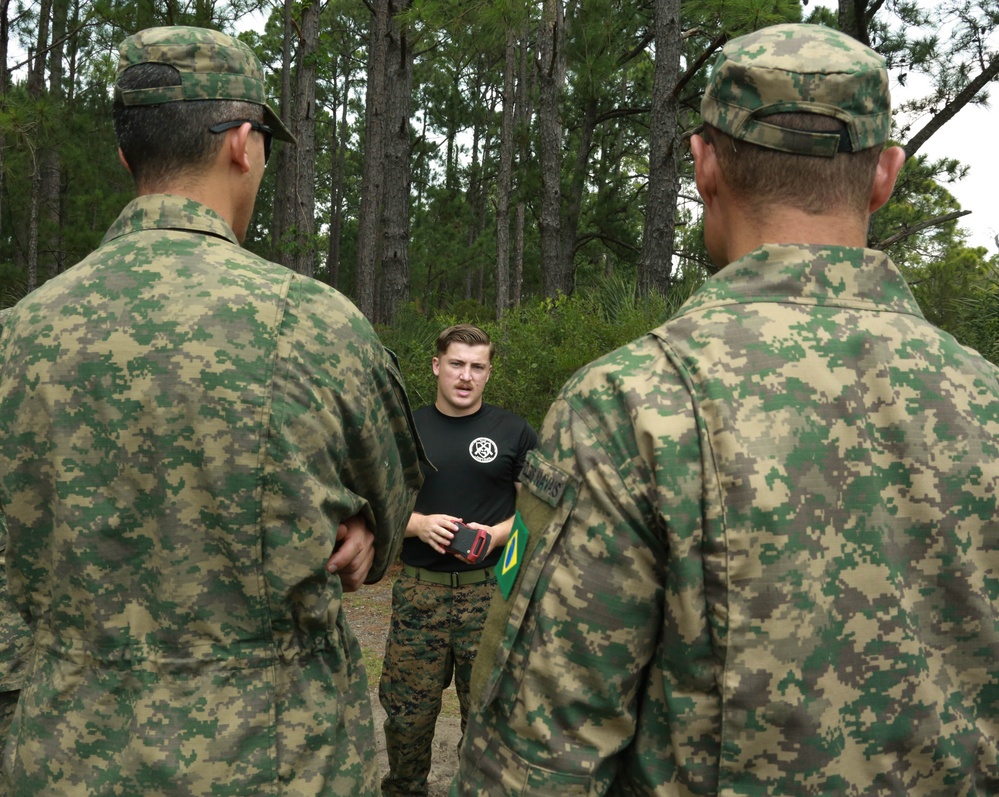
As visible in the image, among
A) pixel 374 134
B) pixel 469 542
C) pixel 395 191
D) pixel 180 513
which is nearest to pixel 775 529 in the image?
pixel 180 513

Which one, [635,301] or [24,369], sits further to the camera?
[635,301]

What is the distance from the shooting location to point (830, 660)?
4.23 ft

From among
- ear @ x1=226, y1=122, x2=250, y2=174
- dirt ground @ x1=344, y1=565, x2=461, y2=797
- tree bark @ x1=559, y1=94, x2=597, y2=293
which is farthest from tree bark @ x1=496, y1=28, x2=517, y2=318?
ear @ x1=226, y1=122, x2=250, y2=174

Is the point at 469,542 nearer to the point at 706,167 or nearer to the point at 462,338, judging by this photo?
the point at 462,338

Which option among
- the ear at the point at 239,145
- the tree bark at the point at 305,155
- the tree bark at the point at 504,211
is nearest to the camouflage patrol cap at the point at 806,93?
the ear at the point at 239,145

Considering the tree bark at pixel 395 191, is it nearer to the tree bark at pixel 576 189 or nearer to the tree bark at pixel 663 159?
the tree bark at pixel 663 159

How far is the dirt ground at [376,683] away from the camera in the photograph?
429cm

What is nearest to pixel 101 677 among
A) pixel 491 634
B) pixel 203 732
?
pixel 203 732

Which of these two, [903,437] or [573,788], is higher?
[903,437]

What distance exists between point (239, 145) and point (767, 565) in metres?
Answer: 1.38

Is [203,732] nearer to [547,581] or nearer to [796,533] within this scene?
[547,581]

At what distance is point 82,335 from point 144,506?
0.35 meters

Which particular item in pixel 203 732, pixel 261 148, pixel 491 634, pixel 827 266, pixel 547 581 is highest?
pixel 261 148

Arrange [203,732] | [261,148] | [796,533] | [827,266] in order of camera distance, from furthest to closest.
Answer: [261,148] < [203,732] < [827,266] < [796,533]
